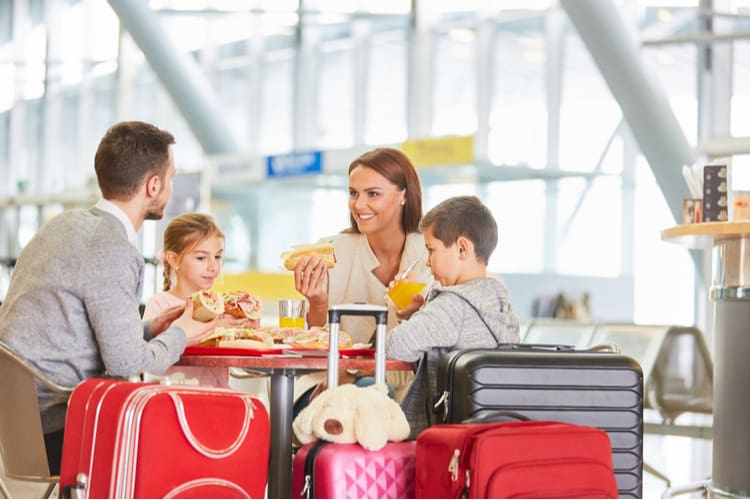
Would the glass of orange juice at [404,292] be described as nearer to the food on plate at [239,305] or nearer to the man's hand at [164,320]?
the food on plate at [239,305]

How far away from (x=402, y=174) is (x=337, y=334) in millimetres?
1278

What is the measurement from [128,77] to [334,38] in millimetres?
4858

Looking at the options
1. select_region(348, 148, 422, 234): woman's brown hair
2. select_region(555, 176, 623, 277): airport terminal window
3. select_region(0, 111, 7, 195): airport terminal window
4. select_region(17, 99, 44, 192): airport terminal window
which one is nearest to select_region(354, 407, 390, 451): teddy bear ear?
select_region(348, 148, 422, 234): woman's brown hair

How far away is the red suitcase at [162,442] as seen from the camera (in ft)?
8.98

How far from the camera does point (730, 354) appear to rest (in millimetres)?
5133

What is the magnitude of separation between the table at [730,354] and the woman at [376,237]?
4.61 ft

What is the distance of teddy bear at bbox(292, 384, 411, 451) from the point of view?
120 inches

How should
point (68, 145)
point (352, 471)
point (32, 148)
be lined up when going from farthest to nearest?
point (32, 148), point (68, 145), point (352, 471)

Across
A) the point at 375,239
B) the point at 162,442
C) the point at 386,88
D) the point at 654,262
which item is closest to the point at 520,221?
the point at 654,262

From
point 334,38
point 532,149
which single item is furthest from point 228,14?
point 532,149

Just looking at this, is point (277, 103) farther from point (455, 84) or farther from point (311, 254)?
point (311, 254)

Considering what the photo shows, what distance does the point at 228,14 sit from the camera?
52.6 ft

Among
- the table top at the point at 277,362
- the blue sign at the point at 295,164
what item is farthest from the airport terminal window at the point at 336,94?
the table top at the point at 277,362

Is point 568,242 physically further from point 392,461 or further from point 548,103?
point 392,461
